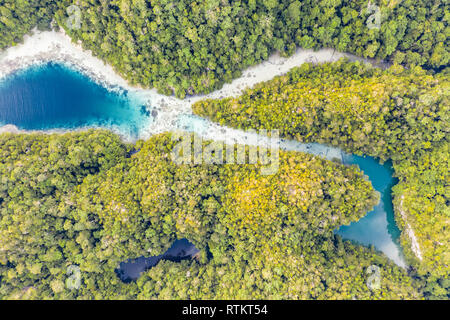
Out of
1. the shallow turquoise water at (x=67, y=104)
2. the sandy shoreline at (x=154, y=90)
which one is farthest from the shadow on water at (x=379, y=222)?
the shallow turquoise water at (x=67, y=104)

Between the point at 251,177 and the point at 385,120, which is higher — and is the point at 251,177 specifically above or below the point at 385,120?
below

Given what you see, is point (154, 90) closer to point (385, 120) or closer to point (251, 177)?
point (251, 177)

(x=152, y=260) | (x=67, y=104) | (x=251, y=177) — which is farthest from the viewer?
(x=67, y=104)

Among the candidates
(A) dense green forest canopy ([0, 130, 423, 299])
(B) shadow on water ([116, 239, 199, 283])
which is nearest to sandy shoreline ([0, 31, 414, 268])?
(A) dense green forest canopy ([0, 130, 423, 299])

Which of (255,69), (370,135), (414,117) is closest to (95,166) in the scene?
(255,69)

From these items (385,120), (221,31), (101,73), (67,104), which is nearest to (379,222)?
(385,120)
